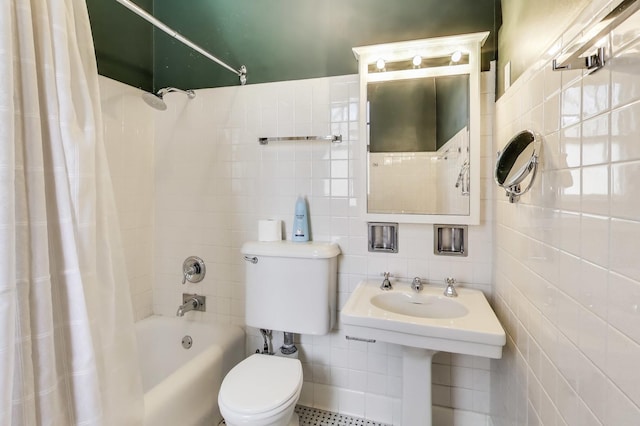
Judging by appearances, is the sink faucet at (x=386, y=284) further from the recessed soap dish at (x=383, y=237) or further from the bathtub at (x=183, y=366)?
the bathtub at (x=183, y=366)

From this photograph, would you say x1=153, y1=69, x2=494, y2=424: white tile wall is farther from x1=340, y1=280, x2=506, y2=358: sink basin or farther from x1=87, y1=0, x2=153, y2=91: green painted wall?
x1=87, y1=0, x2=153, y2=91: green painted wall

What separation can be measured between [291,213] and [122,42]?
139cm

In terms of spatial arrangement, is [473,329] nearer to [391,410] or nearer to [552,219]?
[552,219]

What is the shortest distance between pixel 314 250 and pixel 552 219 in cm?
103

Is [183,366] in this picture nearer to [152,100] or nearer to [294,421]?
[294,421]

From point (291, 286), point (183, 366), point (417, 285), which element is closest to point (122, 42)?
point (291, 286)

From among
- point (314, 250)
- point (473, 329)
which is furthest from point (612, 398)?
point (314, 250)

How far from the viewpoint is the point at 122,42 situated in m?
1.86

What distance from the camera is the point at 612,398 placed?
2.01ft

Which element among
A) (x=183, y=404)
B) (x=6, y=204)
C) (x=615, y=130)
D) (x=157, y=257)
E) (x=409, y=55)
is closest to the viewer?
(x=615, y=130)

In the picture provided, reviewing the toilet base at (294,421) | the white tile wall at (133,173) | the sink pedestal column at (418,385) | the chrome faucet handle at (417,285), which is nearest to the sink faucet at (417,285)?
the chrome faucet handle at (417,285)

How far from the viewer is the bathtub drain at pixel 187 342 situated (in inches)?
76.3

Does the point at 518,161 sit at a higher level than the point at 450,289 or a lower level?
higher

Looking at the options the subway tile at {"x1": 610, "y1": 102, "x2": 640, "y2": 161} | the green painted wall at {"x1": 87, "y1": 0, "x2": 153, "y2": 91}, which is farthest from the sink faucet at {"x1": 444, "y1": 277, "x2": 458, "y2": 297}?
the green painted wall at {"x1": 87, "y1": 0, "x2": 153, "y2": 91}
